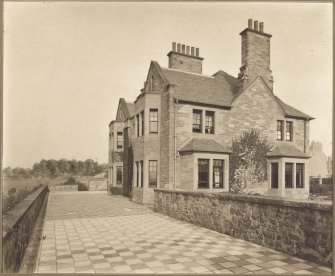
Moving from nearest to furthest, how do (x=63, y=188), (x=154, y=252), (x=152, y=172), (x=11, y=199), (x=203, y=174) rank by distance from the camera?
1. (x=154, y=252)
2. (x=11, y=199)
3. (x=203, y=174)
4. (x=152, y=172)
5. (x=63, y=188)

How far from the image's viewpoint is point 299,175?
20.5m

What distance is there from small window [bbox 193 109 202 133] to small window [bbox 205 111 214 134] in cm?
53

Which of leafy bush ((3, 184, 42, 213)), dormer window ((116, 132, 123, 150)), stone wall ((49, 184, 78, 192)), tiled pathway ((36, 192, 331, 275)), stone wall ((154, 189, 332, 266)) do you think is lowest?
A: stone wall ((49, 184, 78, 192))

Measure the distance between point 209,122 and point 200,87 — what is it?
286 centimetres

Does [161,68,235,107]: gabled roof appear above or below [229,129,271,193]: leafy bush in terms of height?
above

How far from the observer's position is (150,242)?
8.62m

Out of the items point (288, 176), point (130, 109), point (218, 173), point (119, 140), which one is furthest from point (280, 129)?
point (119, 140)

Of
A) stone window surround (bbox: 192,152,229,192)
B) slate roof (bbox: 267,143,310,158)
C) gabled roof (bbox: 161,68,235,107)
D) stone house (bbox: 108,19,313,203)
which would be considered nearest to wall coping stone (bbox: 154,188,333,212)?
stone window surround (bbox: 192,152,229,192)

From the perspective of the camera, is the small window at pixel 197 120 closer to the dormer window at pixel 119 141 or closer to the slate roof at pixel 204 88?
the slate roof at pixel 204 88

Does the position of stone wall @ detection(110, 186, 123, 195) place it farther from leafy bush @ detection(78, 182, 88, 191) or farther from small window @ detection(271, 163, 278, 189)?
small window @ detection(271, 163, 278, 189)

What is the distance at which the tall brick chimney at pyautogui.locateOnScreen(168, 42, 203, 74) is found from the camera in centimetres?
2259

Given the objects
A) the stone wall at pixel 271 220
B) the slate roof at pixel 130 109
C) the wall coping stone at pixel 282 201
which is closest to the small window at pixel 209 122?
the stone wall at pixel 271 220

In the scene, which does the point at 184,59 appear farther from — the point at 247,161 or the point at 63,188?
the point at 63,188

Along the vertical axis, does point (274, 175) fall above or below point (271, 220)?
above
